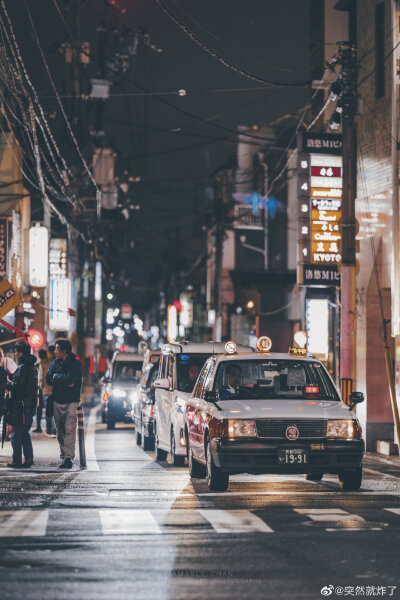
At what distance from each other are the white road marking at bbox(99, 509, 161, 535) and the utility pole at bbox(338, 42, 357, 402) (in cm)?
1024

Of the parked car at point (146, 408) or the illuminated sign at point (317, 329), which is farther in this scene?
the illuminated sign at point (317, 329)

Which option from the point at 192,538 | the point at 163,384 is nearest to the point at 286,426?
the point at 192,538

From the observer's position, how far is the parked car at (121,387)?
28569 mm

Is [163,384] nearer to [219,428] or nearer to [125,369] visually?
[219,428]

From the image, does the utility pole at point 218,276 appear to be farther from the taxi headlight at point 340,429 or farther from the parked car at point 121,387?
the taxi headlight at point 340,429

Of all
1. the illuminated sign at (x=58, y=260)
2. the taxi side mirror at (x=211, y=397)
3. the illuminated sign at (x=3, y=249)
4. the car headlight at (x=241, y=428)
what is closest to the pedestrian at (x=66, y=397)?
the taxi side mirror at (x=211, y=397)

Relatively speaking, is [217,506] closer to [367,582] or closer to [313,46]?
[367,582]

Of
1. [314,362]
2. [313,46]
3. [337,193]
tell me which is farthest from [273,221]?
[314,362]

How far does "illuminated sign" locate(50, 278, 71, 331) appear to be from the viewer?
4325 centimetres

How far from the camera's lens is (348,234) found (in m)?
21.7

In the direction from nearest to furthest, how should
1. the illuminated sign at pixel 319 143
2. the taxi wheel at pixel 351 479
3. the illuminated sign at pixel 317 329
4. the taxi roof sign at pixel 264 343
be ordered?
the taxi wheel at pixel 351 479 < the taxi roof sign at pixel 264 343 < the illuminated sign at pixel 319 143 < the illuminated sign at pixel 317 329

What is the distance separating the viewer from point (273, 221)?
63.4 meters

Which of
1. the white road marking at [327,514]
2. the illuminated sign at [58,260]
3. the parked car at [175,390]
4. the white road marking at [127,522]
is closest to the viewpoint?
the white road marking at [127,522]

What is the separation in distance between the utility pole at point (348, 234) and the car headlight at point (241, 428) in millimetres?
7932
